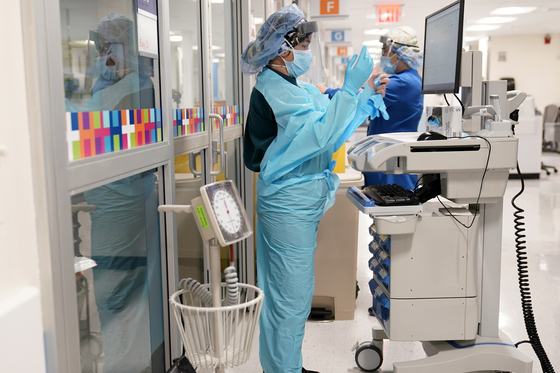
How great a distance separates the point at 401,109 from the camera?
2885 mm

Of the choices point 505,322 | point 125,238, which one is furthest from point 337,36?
point 125,238

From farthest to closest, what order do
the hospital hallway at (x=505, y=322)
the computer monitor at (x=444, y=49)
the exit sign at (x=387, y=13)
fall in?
the exit sign at (x=387, y=13) → the hospital hallway at (x=505, y=322) → the computer monitor at (x=444, y=49)

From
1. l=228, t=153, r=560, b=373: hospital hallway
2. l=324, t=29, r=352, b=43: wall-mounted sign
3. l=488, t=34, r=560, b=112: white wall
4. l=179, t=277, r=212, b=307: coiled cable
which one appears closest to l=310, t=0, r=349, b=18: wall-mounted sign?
l=228, t=153, r=560, b=373: hospital hallway

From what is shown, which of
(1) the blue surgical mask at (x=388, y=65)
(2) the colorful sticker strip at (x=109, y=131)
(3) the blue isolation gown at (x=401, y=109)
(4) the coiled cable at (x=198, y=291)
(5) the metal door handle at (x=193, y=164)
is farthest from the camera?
(1) the blue surgical mask at (x=388, y=65)

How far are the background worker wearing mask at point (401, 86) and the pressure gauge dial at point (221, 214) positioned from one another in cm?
169

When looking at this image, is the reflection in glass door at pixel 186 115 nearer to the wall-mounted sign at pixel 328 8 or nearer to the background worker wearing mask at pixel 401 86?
the background worker wearing mask at pixel 401 86

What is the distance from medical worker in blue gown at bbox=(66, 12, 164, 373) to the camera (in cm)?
133

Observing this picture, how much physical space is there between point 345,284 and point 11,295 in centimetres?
206

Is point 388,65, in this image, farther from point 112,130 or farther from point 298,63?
point 112,130

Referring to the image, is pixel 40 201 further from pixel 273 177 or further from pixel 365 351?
pixel 365 351

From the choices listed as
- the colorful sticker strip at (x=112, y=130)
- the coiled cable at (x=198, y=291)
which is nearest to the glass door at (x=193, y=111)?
the colorful sticker strip at (x=112, y=130)

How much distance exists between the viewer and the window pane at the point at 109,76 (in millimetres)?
1125

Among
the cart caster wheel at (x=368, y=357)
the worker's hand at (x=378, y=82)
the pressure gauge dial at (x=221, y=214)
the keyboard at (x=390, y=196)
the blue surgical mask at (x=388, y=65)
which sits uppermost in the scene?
the blue surgical mask at (x=388, y=65)

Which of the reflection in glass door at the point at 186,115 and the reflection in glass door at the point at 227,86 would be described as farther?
the reflection in glass door at the point at 227,86
